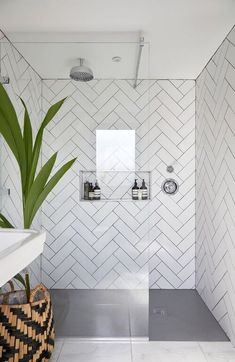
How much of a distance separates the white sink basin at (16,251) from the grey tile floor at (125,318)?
4.34 feet

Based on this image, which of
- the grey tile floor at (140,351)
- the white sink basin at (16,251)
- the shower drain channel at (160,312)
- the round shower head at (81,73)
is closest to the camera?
the white sink basin at (16,251)

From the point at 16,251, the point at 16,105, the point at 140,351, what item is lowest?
the point at 140,351

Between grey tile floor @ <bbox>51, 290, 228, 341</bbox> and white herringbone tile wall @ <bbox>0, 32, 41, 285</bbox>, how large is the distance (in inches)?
14.0

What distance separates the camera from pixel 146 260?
2.36 m

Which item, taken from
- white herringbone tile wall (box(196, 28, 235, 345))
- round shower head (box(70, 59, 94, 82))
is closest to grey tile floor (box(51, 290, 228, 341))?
white herringbone tile wall (box(196, 28, 235, 345))

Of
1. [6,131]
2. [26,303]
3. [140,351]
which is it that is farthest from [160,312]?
[6,131]

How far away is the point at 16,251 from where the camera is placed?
803mm

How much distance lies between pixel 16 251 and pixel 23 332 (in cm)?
98

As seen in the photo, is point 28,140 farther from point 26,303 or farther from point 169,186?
point 169,186

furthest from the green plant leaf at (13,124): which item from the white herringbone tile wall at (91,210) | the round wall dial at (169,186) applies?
the round wall dial at (169,186)

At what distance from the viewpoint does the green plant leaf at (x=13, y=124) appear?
1.50 metres

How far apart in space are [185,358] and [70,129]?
182 centimetres

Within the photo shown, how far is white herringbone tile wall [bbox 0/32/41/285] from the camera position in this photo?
2.10 m

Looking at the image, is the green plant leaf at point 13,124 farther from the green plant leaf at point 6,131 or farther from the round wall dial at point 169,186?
the round wall dial at point 169,186
